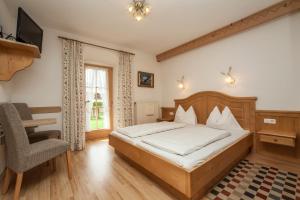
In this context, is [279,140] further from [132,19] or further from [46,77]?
[46,77]

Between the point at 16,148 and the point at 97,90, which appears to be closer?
the point at 16,148

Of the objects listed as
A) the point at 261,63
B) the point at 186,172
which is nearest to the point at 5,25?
the point at 186,172

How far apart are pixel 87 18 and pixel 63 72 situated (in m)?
1.24

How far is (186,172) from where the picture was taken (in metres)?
1.44

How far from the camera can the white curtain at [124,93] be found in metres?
Answer: 4.00

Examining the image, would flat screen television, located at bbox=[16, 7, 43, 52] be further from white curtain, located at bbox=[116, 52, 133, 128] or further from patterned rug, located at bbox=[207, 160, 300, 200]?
patterned rug, located at bbox=[207, 160, 300, 200]

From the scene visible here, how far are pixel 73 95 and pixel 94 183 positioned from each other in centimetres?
201

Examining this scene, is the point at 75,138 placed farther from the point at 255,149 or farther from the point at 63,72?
the point at 255,149

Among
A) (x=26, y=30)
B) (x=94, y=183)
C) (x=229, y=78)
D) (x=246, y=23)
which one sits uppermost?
(x=246, y=23)

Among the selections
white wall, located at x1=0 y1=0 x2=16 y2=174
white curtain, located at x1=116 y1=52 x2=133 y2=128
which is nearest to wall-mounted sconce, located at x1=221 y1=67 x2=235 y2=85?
white curtain, located at x1=116 y1=52 x2=133 y2=128

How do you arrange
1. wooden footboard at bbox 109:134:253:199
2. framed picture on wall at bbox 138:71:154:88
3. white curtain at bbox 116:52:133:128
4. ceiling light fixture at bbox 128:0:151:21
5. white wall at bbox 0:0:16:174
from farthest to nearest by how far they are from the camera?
framed picture on wall at bbox 138:71:154:88
white curtain at bbox 116:52:133:128
ceiling light fixture at bbox 128:0:151:21
white wall at bbox 0:0:16:174
wooden footboard at bbox 109:134:253:199

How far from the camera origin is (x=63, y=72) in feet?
10.4

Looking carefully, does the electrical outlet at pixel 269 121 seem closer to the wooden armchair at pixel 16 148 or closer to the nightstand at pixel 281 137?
the nightstand at pixel 281 137

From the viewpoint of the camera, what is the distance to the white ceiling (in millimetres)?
2359
